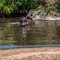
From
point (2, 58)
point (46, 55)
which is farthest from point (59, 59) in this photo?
point (2, 58)

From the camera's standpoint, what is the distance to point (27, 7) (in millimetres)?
37031

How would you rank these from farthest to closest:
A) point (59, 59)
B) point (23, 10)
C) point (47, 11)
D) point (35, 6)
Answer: point (23, 10), point (35, 6), point (47, 11), point (59, 59)

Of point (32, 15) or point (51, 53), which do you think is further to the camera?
point (32, 15)

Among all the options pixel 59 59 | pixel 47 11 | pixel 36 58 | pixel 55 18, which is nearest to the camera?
pixel 59 59

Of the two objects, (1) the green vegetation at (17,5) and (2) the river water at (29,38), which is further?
(1) the green vegetation at (17,5)

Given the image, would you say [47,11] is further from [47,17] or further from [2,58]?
[2,58]

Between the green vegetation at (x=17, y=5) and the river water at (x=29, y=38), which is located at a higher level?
the green vegetation at (x=17, y=5)

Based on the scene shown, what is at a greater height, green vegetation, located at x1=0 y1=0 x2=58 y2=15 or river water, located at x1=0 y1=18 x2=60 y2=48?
green vegetation, located at x1=0 y1=0 x2=58 y2=15

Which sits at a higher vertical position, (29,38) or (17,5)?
(17,5)

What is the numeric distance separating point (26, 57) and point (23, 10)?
3306cm

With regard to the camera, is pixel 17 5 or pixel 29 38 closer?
pixel 29 38

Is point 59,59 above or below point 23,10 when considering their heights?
below

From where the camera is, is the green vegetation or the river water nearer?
the river water

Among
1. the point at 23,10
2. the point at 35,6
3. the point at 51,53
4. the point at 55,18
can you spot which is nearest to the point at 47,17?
the point at 55,18
